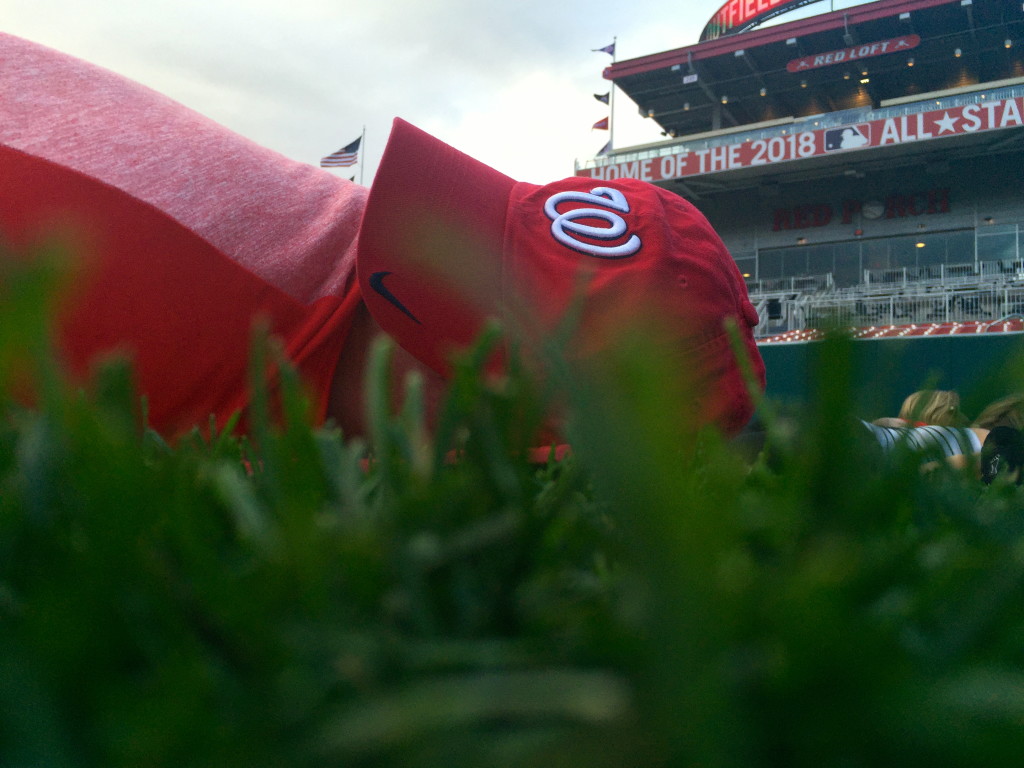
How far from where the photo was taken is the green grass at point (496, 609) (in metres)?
0.06

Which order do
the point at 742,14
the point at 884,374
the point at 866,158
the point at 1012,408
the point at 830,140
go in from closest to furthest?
1. the point at 884,374
2. the point at 1012,408
3. the point at 830,140
4. the point at 866,158
5. the point at 742,14

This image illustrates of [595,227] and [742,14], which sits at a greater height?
[742,14]

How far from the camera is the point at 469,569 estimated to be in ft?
0.33

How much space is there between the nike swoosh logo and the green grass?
1.20 ft

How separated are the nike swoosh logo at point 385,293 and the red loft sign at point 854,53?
13.2m

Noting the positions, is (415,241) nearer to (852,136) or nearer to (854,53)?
(852,136)

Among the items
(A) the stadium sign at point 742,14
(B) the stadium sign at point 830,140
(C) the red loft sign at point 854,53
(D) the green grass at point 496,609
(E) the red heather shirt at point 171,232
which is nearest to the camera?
(D) the green grass at point 496,609

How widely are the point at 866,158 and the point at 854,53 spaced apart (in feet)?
8.12

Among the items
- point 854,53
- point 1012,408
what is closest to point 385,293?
point 1012,408

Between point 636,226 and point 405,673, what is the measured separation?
19.3 inches

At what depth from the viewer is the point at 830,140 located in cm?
993

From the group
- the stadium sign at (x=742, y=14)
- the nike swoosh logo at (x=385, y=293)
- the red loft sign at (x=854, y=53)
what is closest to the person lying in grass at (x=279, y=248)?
the nike swoosh logo at (x=385, y=293)

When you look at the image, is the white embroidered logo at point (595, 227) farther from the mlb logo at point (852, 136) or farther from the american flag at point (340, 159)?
the mlb logo at point (852, 136)

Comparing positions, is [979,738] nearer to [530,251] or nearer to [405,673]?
[405,673]
